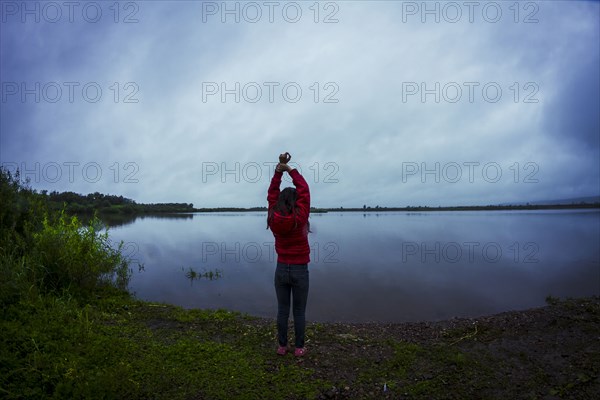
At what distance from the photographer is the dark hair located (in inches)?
187

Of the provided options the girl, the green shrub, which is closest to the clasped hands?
the girl

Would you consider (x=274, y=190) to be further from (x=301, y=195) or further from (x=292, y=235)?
(x=292, y=235)

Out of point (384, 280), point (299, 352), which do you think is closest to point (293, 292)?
point (299, 352)

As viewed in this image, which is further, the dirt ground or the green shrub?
the green shrub

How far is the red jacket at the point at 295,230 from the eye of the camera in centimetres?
471

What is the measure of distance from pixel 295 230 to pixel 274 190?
801 mm

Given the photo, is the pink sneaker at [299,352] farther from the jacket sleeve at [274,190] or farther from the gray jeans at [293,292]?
the jacket sleeve at [274,190]

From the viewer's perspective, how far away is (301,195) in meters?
4.82

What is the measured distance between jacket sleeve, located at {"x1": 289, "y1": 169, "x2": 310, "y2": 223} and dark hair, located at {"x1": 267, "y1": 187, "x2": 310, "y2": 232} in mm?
72

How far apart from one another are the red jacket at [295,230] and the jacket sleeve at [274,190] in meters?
0.24
